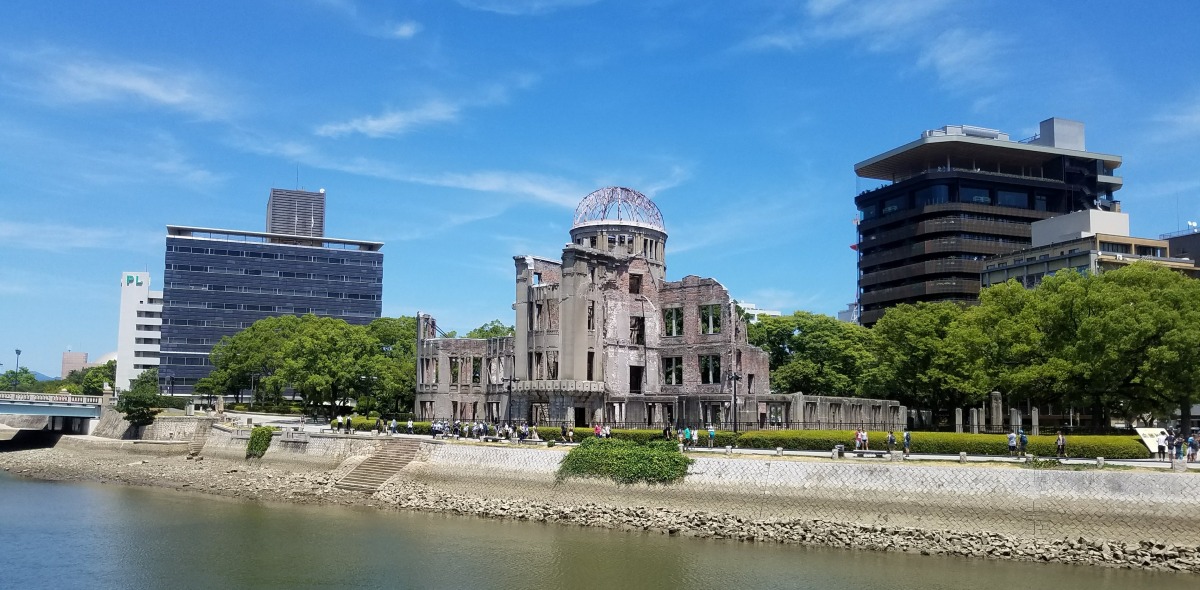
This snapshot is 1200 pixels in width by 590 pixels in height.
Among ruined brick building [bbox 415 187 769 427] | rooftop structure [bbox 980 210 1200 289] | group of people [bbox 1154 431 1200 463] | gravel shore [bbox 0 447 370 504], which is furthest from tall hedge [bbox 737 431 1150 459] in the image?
rooftop structure [bbox 980 210 1200 289]

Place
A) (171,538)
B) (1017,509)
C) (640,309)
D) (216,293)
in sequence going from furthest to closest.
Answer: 1. (216,293)
2. (640,309)
3. (171,538)
4. (1017,509)

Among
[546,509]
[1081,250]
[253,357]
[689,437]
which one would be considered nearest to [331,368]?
[253,357]

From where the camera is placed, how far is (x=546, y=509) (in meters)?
58.7

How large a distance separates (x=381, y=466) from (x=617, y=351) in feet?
85.5

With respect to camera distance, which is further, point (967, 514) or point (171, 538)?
point (171, 538)

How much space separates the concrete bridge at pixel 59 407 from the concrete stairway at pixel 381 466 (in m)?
50.4

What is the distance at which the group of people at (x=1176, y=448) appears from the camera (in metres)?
Result: 50.3

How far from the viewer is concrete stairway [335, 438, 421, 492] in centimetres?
6881

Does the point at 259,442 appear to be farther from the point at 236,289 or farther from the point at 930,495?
the point at 236,289

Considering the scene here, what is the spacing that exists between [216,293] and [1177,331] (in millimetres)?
171325

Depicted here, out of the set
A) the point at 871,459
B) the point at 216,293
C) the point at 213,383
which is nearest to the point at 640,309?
the point at 871,459

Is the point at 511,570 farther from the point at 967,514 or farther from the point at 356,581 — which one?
the point at 967,514

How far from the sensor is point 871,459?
53531 millimetres

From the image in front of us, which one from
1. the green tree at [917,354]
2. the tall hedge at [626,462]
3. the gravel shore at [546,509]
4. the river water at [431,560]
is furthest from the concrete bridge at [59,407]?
the green tree at [917,354]
